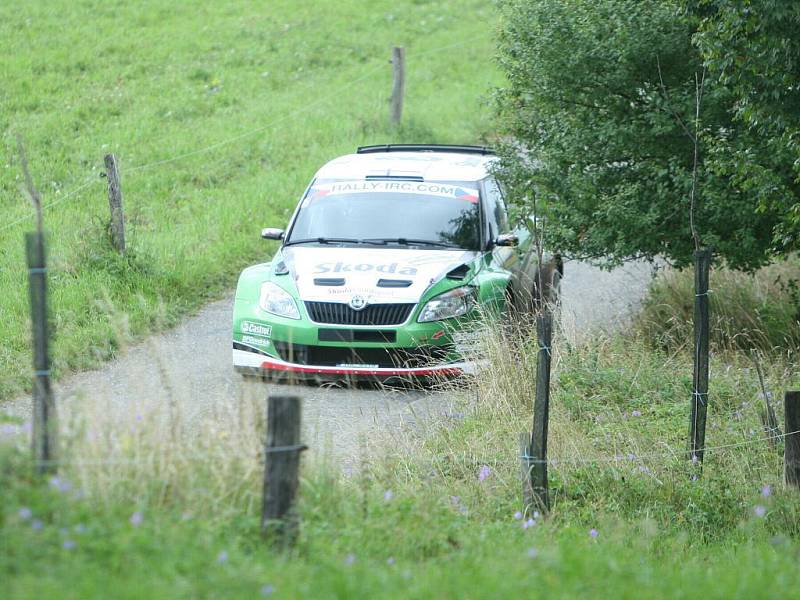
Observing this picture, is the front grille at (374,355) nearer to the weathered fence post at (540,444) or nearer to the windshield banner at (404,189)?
the windshield banner at (404,189)

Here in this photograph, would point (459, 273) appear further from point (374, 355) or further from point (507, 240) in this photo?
point (374, 355)

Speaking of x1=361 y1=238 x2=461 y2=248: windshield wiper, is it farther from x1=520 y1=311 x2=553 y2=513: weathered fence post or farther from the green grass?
x1=520 y1=311 x2=553 y2=513: weathered fence post

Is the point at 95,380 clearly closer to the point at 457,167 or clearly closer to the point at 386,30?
the point at 457,167

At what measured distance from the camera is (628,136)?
10180 millimetres

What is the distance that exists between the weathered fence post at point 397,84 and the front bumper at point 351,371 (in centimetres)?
1119

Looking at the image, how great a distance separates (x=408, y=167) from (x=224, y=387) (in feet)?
12.0

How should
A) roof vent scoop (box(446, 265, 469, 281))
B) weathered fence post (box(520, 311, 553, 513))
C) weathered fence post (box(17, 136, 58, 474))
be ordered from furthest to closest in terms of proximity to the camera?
roof vent scoop (box(446, 265, 469, 281))
weathered fence post (box(520, 311, 553, 513))
weathered fence post (box(17, 136, 58, 474))

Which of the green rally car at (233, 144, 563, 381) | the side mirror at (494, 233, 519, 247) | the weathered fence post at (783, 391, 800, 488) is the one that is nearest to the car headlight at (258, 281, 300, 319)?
the green rally car at (233, 144, 563, 381)

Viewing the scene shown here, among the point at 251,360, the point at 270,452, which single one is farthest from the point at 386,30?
the point at 270,452

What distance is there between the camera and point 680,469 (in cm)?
723

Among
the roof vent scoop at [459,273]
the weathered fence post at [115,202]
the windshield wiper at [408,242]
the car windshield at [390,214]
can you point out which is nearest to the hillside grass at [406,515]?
the roof vent scoop at [459,273]

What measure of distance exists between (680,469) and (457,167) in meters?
4.89

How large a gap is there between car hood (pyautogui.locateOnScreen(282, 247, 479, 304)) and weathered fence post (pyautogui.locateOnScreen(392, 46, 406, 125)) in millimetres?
10347

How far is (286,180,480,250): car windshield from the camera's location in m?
10.4
